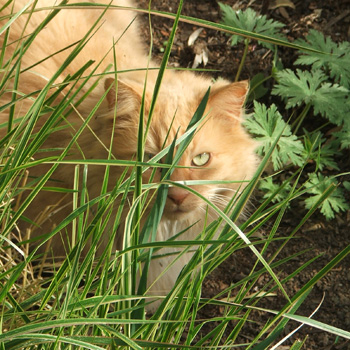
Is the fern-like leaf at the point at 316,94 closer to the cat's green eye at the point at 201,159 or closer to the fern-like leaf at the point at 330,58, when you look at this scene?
the fern-like leaf at the point at 330,58

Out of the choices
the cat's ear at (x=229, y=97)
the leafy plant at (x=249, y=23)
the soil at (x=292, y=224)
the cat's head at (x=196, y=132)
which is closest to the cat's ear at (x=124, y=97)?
the cat's head at (x=196, y=132)

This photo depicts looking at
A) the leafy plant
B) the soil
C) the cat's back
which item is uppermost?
the leafy plant

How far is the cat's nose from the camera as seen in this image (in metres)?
1.98

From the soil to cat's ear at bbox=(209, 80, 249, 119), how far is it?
0.49 meters

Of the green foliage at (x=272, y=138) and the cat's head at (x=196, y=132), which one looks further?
the green foliage at (x=272, y=138)

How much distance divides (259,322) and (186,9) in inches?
70.4

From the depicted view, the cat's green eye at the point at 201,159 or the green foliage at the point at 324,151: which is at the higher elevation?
the cat's green eye at the point at 201,159

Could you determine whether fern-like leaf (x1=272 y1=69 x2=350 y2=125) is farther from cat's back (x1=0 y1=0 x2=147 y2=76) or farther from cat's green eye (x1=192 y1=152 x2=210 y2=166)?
cat's green eye (x1=192 y1=152 x2=210 y2=166)

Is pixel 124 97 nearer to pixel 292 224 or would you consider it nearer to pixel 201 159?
pixel 201 159

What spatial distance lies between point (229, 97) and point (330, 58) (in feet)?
3.29

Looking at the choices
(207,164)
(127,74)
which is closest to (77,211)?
(207,164)

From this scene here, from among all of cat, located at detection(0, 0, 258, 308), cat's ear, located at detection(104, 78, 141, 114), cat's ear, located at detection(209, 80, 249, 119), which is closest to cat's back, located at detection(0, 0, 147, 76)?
cat, located at detection(0, 0, 258, 308)

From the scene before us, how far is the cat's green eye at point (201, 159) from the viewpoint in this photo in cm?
204

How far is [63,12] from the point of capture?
8.10 ft
